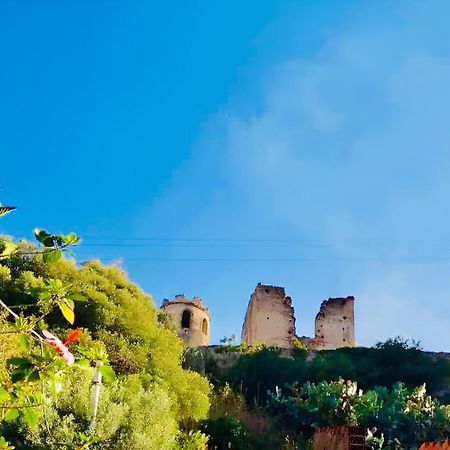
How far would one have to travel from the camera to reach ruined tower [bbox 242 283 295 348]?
31.2 m

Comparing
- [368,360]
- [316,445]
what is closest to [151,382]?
[316,445]

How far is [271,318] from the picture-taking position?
104ft

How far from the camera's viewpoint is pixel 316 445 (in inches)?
464

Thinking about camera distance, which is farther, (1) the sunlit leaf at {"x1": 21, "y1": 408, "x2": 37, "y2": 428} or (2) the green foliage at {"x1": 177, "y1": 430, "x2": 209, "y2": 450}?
(2) the green foliage at {"x1": 177, "y1": 430, "x2": 209, "y2": 450}

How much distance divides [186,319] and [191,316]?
0.32 meters

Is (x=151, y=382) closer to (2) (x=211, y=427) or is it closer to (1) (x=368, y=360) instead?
(2) (x=211, y=427)

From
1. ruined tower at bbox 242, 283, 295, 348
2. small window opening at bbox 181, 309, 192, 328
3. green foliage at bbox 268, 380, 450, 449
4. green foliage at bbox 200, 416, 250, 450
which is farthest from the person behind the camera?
small window opening at bbox 181, 309, 192, 328

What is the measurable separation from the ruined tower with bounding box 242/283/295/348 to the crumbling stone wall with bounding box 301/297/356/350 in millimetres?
1301

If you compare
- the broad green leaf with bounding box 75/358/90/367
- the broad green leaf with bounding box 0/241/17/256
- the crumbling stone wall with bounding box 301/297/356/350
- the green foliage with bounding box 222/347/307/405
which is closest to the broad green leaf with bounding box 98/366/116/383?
the broad green leaf with bounding box 75/358/90/367

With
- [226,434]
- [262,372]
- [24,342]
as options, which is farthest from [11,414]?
[262,372]

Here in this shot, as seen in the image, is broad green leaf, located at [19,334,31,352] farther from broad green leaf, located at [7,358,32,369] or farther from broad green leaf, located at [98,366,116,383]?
broad green leaf, located at [98,366,116,383]

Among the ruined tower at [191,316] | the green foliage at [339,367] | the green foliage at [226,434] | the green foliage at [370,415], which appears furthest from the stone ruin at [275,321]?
the green foliage at [226,434]

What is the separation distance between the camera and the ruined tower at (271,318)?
102 feet

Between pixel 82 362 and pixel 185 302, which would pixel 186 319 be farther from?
pixel 82 362
